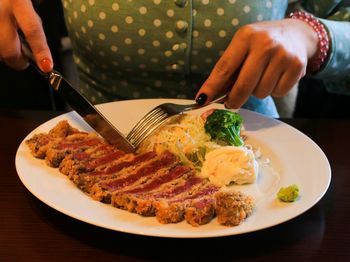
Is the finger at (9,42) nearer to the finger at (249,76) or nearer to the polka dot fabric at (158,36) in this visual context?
the polka dot fabric at (158,36)

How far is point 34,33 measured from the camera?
1.40 metres

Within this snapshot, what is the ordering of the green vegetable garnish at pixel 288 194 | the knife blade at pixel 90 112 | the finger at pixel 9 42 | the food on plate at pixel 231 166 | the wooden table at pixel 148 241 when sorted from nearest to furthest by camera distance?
the wooden table at pixel 148 241 → the green vegetable garnish at pixel 288 194 → the food on plate at pixel 231 166 → the knife blade at pixel 90 112 → the finger at pixel 9 42

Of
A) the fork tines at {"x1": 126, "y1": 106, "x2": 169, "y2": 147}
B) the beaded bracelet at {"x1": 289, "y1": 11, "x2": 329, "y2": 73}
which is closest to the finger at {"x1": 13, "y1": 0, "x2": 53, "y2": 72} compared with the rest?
the fork tines at {"x1": 126, "y1": 106, "x2": 169, "y2": 147}

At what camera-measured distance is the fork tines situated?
134 centimetres

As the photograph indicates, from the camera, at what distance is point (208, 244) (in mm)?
1003

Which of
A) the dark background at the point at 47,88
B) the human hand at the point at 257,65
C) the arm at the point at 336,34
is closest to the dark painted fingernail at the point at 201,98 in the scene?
the human hand at the point at 257,65

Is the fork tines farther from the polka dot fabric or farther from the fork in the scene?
the polka dot fabric

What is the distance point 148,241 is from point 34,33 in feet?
2.40

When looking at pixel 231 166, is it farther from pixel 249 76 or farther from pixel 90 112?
pixel 90 112

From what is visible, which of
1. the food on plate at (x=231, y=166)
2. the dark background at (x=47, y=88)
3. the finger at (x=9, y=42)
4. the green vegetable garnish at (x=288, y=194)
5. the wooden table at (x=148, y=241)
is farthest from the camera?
the dark background at (x=47, y=88)

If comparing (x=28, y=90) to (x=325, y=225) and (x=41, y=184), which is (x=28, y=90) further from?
(x=325, y=225)

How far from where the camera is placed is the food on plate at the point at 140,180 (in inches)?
39.6

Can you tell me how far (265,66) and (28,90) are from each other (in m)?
1.57

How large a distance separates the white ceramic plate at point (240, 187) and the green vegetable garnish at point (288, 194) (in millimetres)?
13
